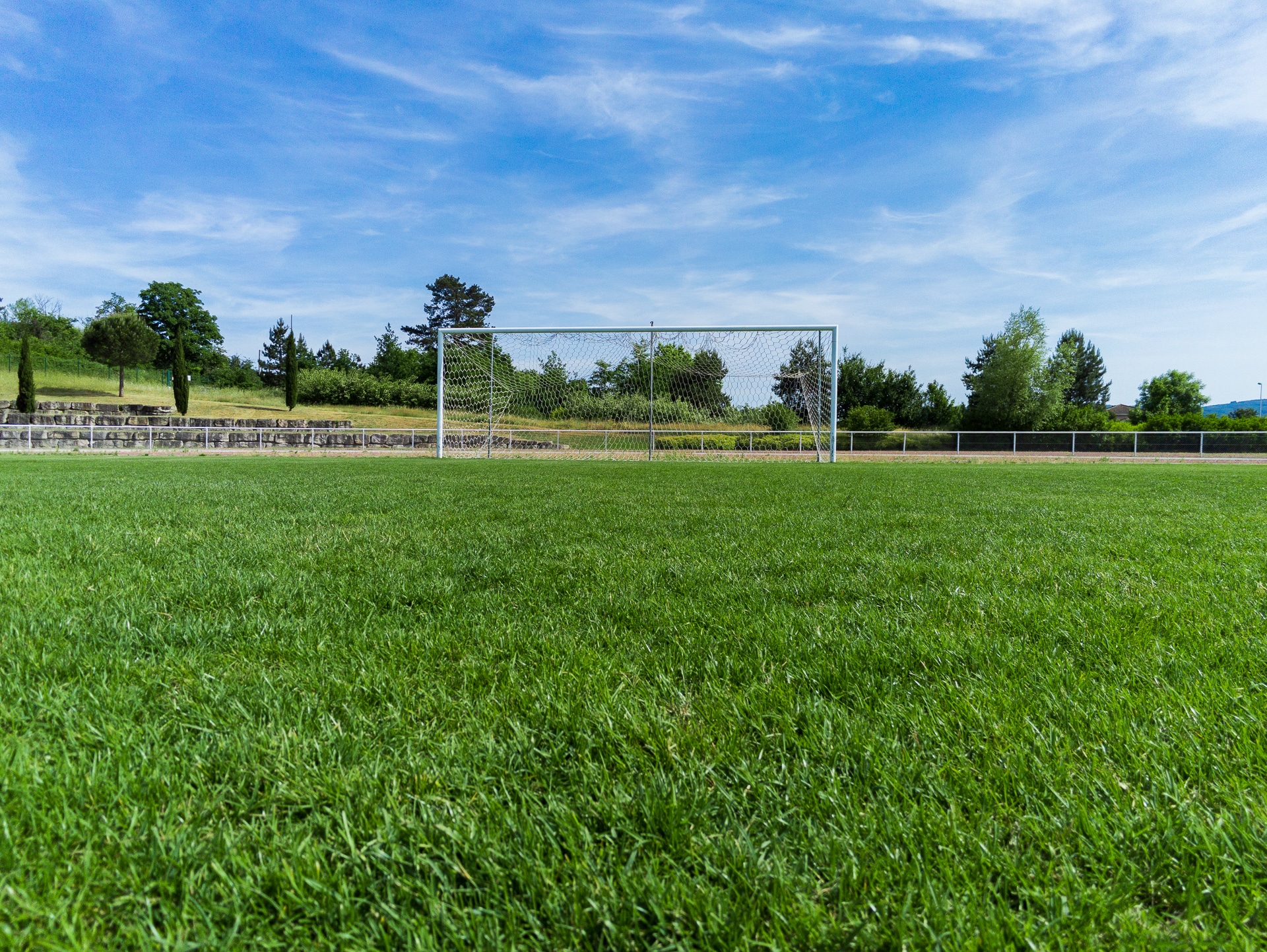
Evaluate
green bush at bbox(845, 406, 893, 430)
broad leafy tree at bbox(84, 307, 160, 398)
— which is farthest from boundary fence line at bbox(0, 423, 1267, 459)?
broad leafy tree at bbox(84, 307, 160, 398)

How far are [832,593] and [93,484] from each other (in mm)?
9269

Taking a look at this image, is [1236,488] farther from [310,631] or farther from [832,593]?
[310,631]

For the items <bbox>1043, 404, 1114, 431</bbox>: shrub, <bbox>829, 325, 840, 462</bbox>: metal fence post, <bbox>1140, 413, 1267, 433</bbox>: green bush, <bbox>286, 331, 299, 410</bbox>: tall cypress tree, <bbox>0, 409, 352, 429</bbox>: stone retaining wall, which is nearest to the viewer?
<bbox>829, 325, 840, 462</bbox>: metal fence post

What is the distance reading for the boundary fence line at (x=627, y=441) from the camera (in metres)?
23.0

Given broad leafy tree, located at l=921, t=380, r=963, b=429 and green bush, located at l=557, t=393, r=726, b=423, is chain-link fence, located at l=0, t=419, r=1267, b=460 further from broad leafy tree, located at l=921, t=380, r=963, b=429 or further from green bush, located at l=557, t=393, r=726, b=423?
broad leafy tree, located at l=921, t=380, r=963, b=429

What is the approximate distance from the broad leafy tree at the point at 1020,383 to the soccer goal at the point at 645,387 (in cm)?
2678

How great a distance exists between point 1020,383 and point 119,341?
58.8 metres

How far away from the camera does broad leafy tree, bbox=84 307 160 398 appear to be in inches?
1586

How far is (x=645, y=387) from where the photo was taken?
2161 centimetres

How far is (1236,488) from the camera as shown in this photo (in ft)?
29.3

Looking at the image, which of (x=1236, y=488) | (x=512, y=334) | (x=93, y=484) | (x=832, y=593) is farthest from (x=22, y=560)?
(x=512, y=334)

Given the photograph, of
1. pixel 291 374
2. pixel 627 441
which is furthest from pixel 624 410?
pixel 291 374

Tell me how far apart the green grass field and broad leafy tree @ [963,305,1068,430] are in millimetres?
45344

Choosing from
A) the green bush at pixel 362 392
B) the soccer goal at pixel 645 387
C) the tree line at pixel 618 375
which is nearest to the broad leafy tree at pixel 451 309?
the tree line at pixel 618 375
